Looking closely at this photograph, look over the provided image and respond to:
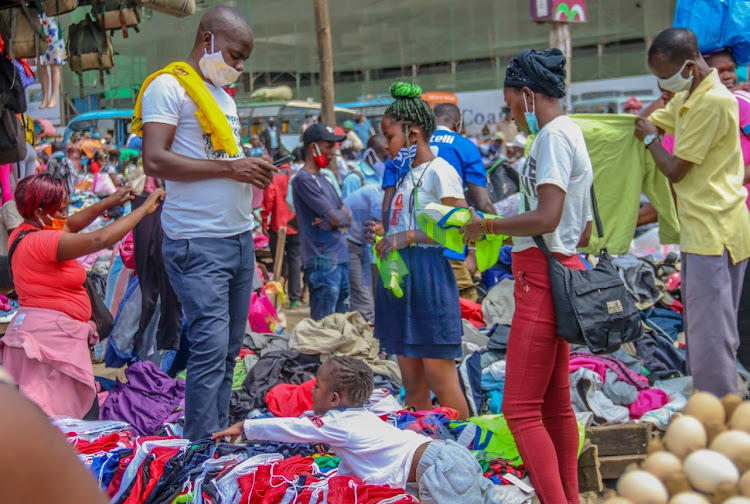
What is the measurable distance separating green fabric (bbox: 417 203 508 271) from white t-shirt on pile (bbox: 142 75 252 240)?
92 cm

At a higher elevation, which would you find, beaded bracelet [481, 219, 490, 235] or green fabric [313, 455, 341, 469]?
beaded bracelet [481, 219, 490, 235]

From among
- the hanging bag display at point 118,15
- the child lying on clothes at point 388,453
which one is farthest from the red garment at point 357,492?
the hanging bag display at point 118,15

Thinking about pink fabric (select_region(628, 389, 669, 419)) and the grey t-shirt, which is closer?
pink fabric (select_region(628, 389, 669, 419))

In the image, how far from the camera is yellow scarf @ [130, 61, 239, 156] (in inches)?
148

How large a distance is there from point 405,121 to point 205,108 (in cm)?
106

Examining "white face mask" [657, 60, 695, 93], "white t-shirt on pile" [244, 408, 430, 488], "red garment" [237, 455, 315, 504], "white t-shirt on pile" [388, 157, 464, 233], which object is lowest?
"red garment" [237, 455, 315, 504]

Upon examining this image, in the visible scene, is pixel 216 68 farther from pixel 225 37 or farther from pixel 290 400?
pixel 290 400

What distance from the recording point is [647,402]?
492 cm

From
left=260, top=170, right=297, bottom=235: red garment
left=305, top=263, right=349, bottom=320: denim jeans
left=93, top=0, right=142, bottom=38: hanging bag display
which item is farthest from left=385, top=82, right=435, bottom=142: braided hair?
left=260, top=170, right=297, bottom=235: red garment

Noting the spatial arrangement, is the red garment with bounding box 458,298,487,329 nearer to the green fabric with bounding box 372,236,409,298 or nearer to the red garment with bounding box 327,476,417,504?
the green fabric with bounding box 372,236,409,298

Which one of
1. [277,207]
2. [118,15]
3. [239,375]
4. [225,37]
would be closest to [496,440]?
[239,375]

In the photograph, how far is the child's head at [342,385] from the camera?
3.69m

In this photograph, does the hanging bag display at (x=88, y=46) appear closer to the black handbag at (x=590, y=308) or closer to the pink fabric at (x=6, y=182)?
the pink fabric at (x=6, y=182)

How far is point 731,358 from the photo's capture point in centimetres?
420
